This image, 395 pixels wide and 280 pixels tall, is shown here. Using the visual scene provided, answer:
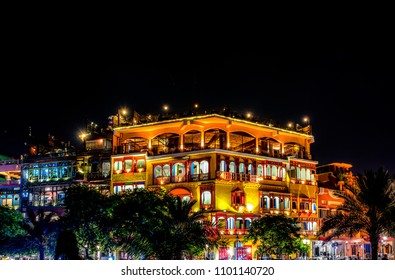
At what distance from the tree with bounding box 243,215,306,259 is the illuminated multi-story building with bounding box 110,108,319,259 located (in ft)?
14.1

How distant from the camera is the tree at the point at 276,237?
52.5 meters

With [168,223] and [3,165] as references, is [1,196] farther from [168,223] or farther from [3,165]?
[168,223]

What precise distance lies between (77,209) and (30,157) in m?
30.7

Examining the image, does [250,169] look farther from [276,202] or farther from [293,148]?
[293,148]

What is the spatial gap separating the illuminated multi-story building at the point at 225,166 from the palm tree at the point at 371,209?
17453mm

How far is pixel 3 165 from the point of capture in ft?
257

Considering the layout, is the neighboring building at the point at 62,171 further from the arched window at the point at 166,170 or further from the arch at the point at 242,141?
the arch at the point at 242,141

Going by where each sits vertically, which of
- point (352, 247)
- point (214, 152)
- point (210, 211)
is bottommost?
point (352, 247)

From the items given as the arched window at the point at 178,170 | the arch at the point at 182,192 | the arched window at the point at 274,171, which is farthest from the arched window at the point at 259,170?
the arch at the point at 182,192

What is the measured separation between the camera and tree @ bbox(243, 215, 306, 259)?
5254cm

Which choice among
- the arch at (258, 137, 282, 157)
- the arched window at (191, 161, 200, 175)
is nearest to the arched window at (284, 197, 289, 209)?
the arch at (258, 137, 282, 157)

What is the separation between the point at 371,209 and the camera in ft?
135

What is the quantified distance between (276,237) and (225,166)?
34.6 ft
